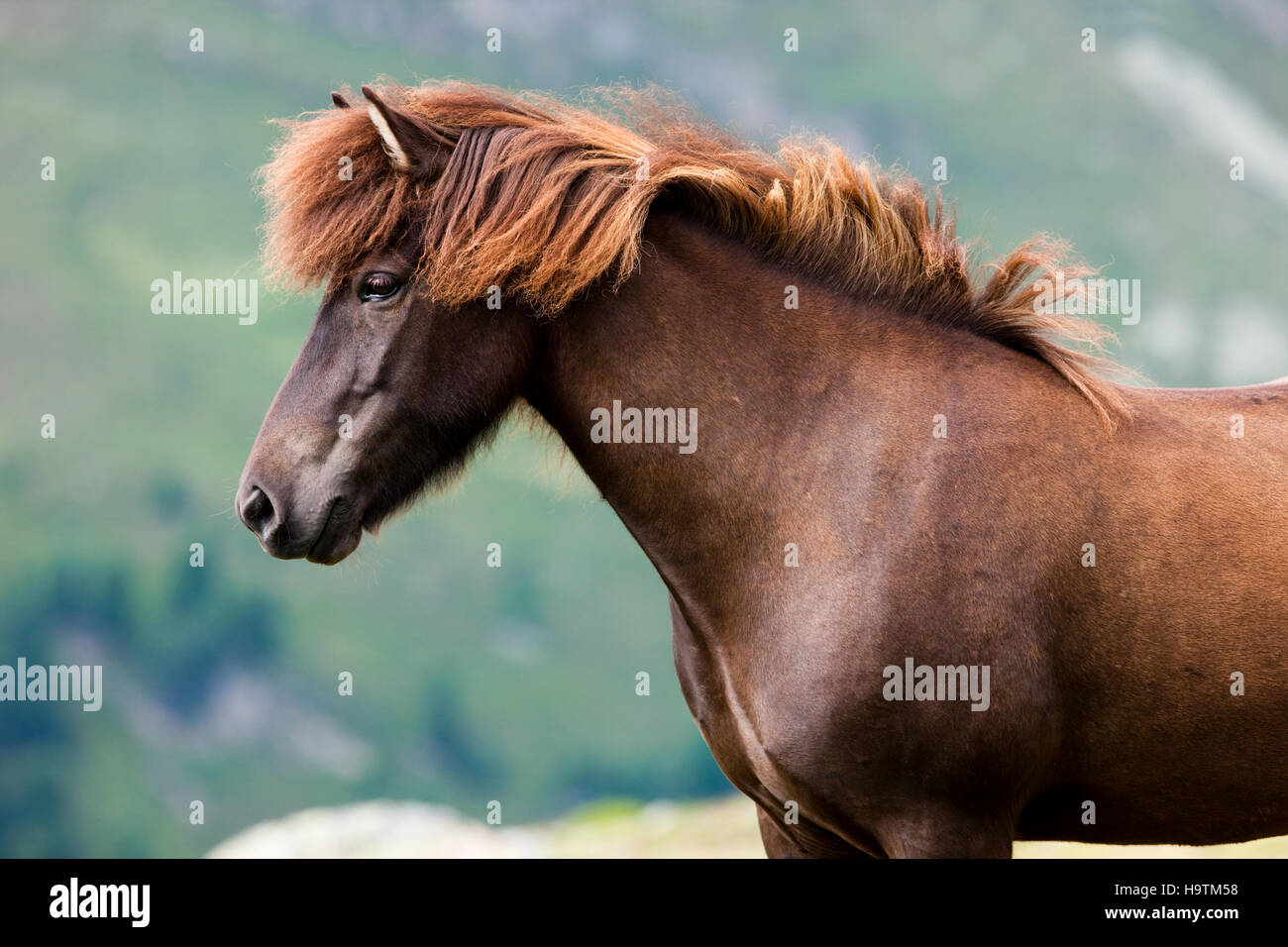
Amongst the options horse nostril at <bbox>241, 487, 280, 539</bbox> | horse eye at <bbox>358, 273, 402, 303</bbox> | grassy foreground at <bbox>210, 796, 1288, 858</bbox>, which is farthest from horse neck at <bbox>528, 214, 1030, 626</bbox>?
grassy foreground at <bbox>210, 796, 1288, 858</bbox>

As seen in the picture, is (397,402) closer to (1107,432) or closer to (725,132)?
(725,132)

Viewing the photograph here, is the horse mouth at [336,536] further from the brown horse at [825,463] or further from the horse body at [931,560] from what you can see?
the horse body at [931,560]

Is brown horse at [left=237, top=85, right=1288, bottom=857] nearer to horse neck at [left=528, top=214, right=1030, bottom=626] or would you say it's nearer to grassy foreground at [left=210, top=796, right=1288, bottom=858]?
horse neck at [left=528, top=214, right=1030, bottom=626]

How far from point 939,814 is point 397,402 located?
1786 mm

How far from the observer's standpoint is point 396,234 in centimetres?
281

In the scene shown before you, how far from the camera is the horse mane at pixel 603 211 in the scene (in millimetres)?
2752

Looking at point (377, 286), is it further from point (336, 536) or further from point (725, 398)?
point (725, 398)

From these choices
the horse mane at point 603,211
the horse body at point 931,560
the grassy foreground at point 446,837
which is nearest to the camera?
the horse body at point 931,560

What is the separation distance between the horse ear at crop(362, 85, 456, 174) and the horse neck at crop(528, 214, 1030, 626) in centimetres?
57

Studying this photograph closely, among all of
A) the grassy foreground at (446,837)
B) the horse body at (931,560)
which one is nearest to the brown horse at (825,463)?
the horse body at (931,560)

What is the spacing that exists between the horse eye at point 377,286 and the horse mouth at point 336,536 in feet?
1.81

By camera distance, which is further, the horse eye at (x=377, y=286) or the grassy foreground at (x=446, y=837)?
the grassy foreground at (x=446, y=837)

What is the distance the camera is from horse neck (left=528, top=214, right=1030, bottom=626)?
278 cm

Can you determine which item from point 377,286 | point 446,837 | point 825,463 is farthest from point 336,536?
point 446,837
